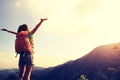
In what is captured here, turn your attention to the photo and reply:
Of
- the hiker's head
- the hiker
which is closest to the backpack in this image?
the hiker

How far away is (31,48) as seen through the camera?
10812 mm

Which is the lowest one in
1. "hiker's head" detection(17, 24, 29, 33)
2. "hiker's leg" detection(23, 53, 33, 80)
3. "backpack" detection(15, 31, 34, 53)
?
"hiker's leg" detection(23, 53, 33, 80)

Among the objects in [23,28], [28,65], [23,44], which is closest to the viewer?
[23,44]

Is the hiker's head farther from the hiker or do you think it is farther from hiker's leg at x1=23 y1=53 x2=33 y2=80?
hiker's leg at x1=23 y1=53 x2=33 y2=80

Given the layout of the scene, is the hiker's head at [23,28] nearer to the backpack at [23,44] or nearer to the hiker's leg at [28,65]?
the backpack at [23,44]

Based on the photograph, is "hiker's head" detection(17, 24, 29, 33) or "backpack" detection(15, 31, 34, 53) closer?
"backpack" detection(15, 31, 34, 53)

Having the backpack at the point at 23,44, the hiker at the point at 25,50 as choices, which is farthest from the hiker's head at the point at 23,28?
the backpack at the point at 23,44

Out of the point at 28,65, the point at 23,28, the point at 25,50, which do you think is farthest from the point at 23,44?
the point at 28,65

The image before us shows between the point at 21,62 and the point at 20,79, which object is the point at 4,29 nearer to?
the point at 21,62

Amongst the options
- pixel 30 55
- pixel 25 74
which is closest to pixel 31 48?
pixel 30 55

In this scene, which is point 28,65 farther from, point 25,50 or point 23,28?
point 23,28

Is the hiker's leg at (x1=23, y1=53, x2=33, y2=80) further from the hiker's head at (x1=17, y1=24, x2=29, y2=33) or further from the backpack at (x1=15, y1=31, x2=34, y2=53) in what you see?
the hiker's head at (x1=17, y1=24, x2=29, y2=33)

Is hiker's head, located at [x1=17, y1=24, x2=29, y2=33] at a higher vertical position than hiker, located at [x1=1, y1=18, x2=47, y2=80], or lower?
higher

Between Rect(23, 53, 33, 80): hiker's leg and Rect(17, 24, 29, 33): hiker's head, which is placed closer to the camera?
Rect(23, 53, 33, 80): hiker's leg
